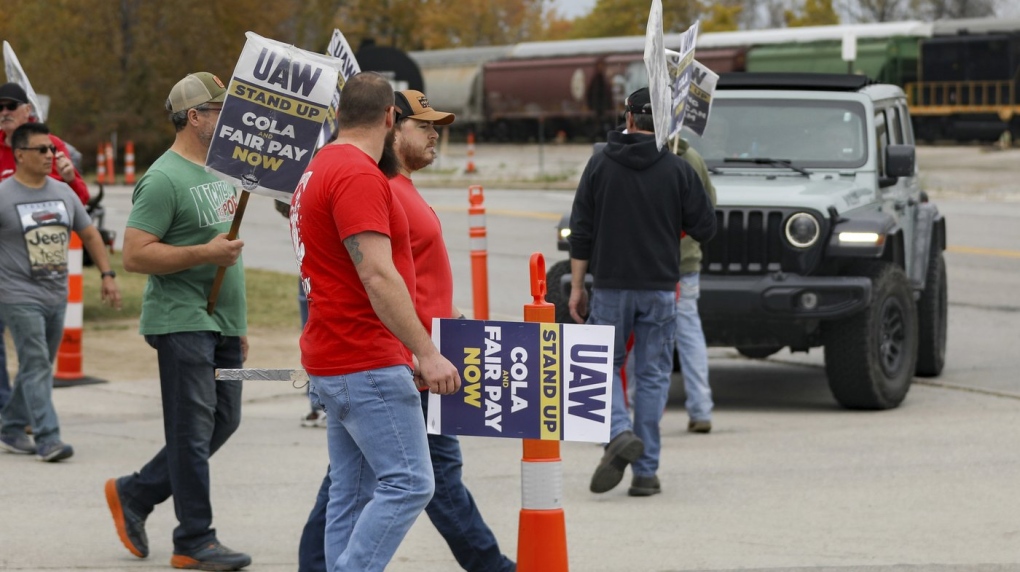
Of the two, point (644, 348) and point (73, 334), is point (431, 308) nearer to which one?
point (644, 348)

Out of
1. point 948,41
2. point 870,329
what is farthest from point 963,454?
point 948,41

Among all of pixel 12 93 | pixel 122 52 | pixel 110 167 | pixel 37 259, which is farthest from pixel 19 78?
pixel 122 52

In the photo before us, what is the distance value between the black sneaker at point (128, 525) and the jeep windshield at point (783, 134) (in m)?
5.35

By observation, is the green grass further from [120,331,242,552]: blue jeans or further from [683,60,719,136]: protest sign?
[120,331,242,552]: blue jeans

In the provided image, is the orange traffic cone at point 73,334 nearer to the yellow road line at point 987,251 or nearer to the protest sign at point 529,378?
the protest sign at point 529,378

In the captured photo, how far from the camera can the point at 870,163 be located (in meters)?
10.3

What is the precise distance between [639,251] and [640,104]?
72cm

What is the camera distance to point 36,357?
810cm

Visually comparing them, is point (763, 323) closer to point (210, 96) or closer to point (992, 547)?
point (992, 547)

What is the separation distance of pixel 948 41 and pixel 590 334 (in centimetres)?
4312

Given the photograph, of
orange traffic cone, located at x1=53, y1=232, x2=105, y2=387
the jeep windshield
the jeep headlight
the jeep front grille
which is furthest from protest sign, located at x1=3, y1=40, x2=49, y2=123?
the jeep headlight

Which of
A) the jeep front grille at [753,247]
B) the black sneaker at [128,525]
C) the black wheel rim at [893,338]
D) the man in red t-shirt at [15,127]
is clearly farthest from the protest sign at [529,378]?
the black wheel rim at [893,338]

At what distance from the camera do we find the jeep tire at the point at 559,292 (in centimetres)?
998

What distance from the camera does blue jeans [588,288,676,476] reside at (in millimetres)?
7223
